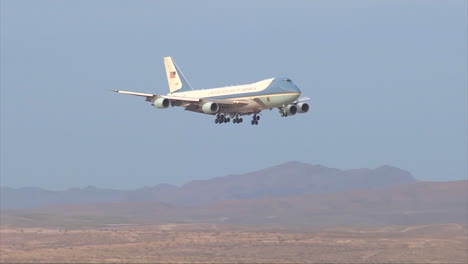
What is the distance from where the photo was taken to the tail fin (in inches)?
5610

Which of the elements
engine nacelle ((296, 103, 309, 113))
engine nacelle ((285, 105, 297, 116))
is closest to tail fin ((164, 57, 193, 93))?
engine nacelle ((285, 105, 297, 116))

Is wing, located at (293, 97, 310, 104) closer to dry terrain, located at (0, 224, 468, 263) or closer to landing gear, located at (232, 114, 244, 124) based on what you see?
landing gear, located at (232, 114, 244, 124)

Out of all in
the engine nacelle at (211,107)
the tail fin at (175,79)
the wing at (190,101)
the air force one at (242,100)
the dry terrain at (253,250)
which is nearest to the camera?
the air force one at (242,100)

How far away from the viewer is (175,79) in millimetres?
144000

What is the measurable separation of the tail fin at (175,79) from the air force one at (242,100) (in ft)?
42.0

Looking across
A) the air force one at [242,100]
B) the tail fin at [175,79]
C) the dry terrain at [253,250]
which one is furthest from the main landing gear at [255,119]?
the dry terrain at [253,250]

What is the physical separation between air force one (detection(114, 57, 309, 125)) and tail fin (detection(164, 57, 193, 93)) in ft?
42.0

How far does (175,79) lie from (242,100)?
85.5 feet

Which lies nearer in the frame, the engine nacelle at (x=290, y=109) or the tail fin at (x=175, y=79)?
the engine nacelle at (x=290, y=109)

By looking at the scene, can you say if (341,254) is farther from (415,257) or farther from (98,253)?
(98,253)

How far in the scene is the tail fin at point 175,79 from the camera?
468 ft

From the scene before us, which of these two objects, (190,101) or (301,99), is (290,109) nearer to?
(301,99)

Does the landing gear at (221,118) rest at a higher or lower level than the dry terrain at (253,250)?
higher

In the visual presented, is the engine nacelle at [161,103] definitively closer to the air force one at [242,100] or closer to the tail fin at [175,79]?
the air force one at [242,100]
